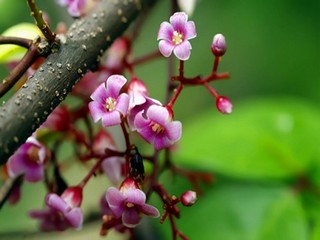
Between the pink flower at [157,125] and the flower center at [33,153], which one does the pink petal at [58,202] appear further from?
the pink flower at [157,125]

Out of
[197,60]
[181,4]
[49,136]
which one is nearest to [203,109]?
[197,60]

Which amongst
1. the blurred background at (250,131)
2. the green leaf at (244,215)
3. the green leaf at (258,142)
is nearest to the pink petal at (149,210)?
the blurred background at (250,131)

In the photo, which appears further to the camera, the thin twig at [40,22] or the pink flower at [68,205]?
the pink flower at [68,205]

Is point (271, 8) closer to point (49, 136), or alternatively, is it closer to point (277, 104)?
point (277, 104)

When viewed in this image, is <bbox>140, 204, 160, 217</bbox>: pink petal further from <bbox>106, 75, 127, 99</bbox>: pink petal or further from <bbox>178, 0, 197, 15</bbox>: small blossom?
<bbox>178, 0, 197, 15</bbox>: small blossom

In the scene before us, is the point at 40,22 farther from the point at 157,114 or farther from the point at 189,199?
the point at 189,199

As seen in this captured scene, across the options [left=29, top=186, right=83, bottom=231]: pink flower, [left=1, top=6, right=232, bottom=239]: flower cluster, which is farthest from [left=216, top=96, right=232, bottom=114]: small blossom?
[left=29, top=186, right=83, bottom=231]: pink flower
